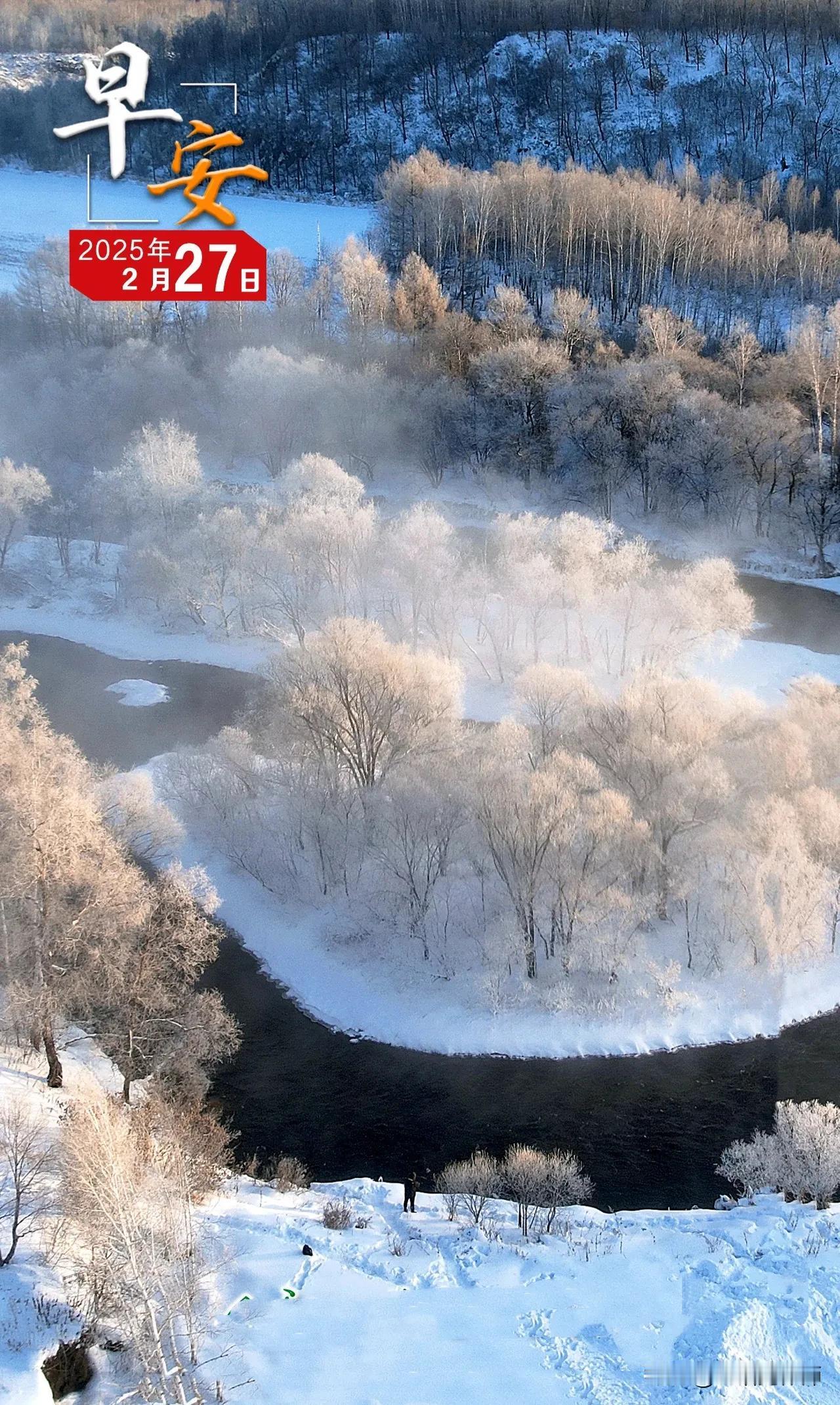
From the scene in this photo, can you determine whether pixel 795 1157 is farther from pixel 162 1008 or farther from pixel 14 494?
pixel 14 494

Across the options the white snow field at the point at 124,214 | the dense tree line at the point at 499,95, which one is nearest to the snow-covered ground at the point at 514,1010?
the white snow field at the point at 124,214

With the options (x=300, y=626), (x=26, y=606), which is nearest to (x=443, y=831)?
(x=300, y=626)

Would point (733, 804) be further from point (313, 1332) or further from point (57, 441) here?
point (57, 441)

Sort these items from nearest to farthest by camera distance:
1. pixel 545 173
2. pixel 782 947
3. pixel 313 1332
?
pixel 313 1332
pixel 782 947
pixel 545 173

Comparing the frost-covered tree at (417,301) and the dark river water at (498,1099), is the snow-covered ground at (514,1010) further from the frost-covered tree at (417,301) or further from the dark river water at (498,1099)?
the frost-covered tree at (417,301)

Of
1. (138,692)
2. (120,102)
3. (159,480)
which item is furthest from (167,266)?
(138,692)

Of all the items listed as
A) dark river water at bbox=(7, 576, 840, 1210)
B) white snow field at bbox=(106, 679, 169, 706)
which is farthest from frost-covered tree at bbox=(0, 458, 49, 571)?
dark river water at bbox=(7, 576, 840, 1210)
